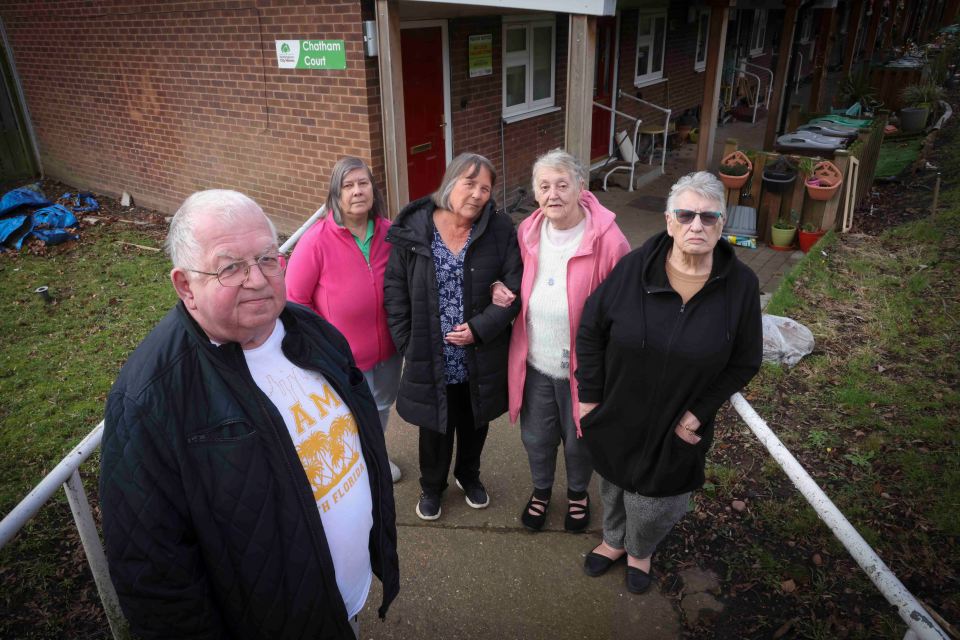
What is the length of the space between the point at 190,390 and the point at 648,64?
11.4 metres

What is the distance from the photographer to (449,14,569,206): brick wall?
704cm

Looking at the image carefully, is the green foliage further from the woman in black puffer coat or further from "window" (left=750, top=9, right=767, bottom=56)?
"window" (left=750, top=9, right=767, bottom=56)

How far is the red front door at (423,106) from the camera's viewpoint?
6.38m

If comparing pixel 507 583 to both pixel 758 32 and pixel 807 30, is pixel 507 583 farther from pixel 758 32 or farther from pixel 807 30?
pixel 807 30

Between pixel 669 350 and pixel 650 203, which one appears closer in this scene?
pixel 669 350

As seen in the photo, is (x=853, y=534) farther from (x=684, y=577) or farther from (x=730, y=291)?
(x=684, y=577)

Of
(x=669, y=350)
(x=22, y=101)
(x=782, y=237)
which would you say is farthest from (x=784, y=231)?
(x=22, y=101)

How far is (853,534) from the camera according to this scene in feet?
5.92

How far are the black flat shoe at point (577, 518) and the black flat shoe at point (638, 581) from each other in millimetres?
360

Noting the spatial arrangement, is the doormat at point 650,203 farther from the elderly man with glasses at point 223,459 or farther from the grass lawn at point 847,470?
the elderly man with glasses at point 223,459

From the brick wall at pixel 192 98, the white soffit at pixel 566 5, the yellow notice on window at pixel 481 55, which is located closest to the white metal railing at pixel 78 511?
the white soffit at pixel 566 5

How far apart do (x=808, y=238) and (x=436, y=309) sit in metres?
5.55

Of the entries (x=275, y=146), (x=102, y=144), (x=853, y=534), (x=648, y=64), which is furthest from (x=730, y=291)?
(x=648, y=64)

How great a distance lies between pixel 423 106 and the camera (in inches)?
263
